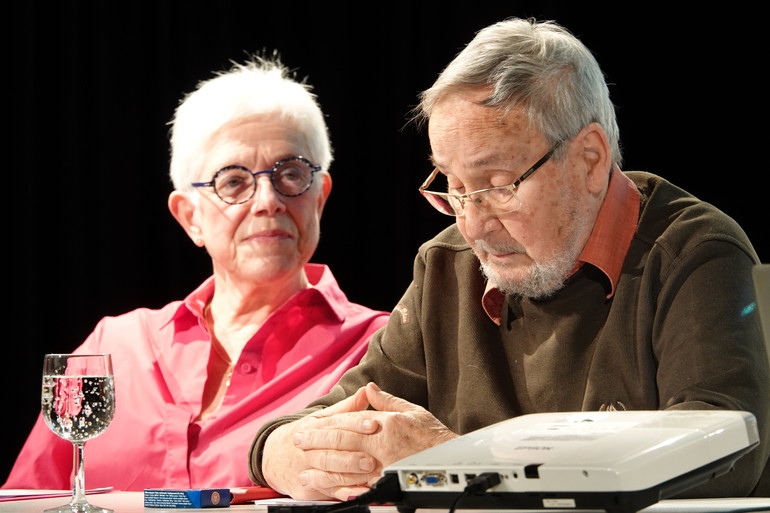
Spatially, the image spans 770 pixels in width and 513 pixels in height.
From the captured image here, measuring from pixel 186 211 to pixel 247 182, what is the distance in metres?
0.29

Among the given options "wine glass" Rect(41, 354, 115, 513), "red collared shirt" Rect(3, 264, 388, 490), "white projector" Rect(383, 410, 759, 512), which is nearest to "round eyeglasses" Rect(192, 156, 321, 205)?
"red collared shirt" Rect(3, 264, 388, 490)

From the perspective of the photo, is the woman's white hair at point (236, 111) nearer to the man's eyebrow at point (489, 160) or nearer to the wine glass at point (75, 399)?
the man's eyebrow at point (489, 160)

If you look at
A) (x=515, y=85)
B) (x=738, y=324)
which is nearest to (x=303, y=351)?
(x=515, y=85)

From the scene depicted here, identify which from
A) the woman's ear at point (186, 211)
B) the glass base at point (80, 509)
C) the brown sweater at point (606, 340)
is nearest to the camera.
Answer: the glass base at point (80, 509)

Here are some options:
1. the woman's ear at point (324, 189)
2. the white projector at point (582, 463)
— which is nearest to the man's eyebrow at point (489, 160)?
the white projector at point (582, 463)

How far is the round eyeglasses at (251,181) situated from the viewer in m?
2.80

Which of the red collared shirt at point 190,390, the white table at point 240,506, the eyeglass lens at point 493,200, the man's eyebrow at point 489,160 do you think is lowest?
the red collared shirt at point 190,390

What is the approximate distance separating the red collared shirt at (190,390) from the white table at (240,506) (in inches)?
28.9

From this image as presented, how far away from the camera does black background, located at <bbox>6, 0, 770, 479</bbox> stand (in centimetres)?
340

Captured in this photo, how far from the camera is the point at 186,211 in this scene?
299cm

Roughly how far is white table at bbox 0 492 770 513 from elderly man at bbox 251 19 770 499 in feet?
0.59

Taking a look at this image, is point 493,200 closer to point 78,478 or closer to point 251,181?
point 78,478

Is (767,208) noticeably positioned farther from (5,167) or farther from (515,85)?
(5,167)

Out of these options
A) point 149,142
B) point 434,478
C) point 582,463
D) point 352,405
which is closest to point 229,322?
point 149,142
